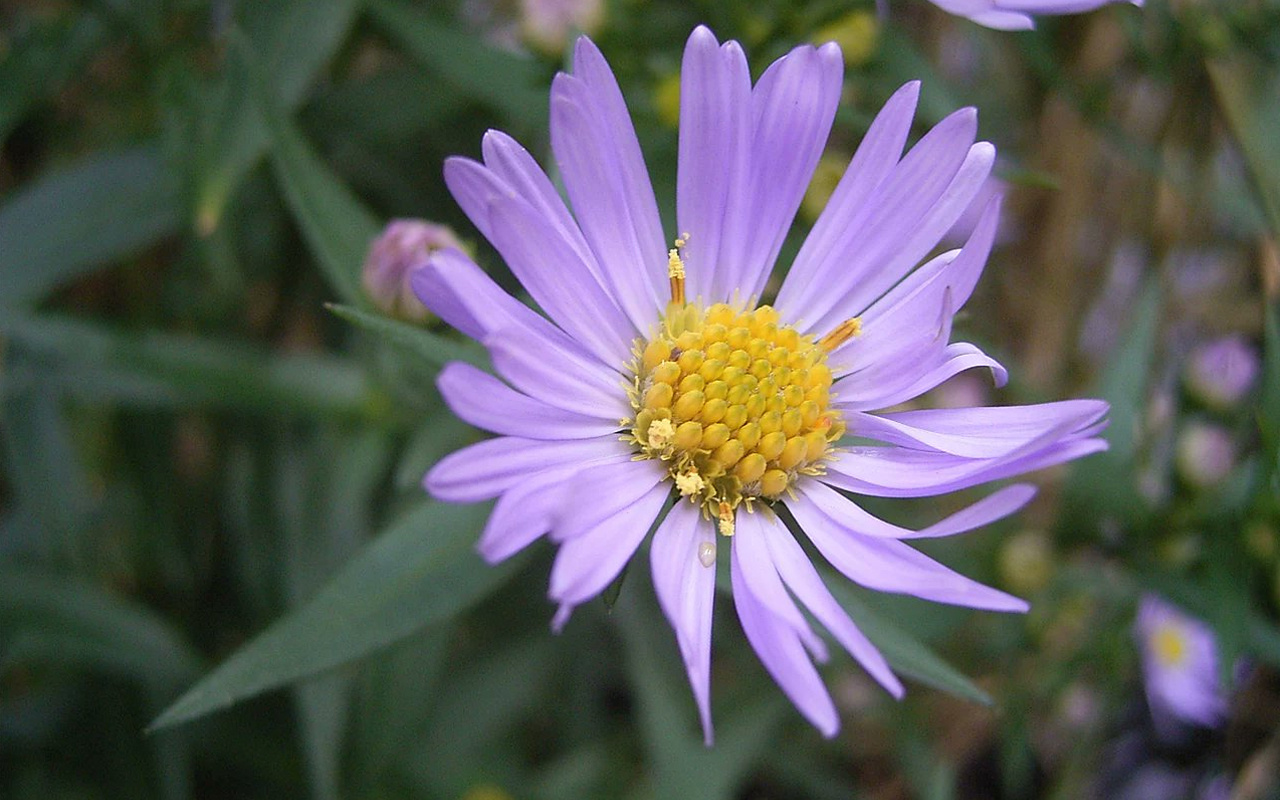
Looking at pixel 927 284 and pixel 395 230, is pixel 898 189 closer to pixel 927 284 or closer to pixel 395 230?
pixel 927 284

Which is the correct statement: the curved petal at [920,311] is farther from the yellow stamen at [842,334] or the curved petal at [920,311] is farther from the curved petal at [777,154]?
the curved petal at [777,154]

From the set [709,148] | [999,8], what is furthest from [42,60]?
[999,8]

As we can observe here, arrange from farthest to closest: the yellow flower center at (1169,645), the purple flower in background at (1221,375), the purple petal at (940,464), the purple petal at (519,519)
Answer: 1. the yellow flower center at (1169,645)
2. the purple flower in background at (1221,375)
3. the purple petal at (940,464)
4. the purple petal at (519,519)

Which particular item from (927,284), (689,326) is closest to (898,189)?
(927,284)

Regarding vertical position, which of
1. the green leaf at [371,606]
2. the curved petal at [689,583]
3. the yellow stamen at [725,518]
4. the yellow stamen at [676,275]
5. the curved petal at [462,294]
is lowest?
the green leaf at [371,606]

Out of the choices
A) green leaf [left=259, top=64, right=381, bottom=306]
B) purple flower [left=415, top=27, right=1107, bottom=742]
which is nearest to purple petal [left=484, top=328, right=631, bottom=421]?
purple flower [left=415, top=27, right=1107, bottom=742]

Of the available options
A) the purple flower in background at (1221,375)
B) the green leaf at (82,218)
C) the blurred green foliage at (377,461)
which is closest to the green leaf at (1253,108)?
the blurred green foliage at (377,461)

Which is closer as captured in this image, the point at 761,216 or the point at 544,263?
the point at 544,263
